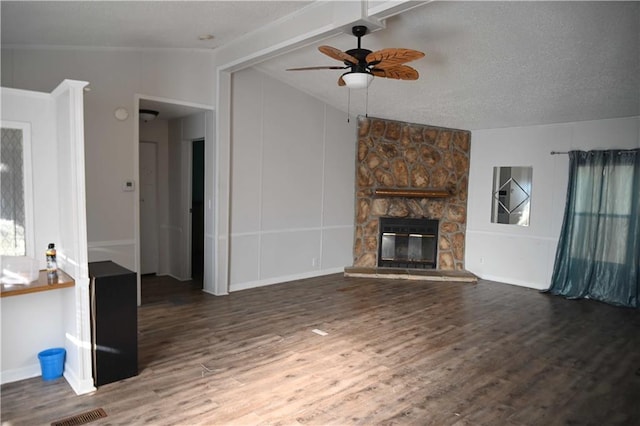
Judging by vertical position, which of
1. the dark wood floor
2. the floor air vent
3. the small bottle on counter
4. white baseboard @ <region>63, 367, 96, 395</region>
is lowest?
the dark wood floor

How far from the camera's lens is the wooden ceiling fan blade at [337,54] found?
3.08 meters

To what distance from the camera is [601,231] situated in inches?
210

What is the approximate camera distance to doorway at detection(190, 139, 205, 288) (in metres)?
6.16

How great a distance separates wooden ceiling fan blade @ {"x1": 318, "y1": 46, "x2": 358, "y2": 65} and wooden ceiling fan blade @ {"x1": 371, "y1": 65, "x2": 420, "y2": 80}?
22cm

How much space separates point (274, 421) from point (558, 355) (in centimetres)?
260

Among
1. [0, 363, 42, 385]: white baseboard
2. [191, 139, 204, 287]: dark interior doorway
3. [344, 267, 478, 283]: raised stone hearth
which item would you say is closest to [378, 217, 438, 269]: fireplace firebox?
[344, 267, 478, 283]: raised stone hearth

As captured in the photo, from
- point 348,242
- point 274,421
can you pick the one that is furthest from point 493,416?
point 348,242

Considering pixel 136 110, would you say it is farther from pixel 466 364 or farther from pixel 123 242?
pixel 466 364

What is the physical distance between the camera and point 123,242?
4.54 m

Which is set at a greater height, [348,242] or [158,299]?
[348,242]

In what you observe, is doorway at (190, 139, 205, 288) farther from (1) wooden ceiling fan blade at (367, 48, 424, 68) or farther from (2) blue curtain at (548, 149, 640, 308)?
(2) blue curtain at (548, 149, 640, 308)

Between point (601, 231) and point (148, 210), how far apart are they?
628cm

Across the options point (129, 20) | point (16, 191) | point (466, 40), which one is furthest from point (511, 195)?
point (16, 191)

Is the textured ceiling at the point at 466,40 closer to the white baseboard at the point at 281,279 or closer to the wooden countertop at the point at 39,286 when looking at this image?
the wooden countertop at the point at 39,286
